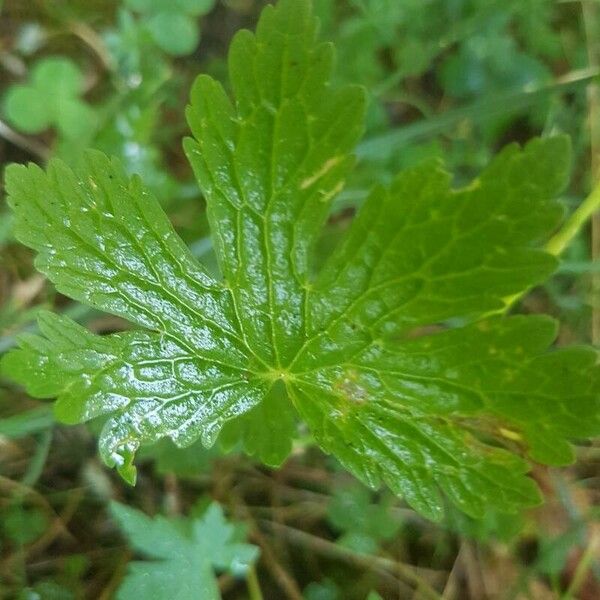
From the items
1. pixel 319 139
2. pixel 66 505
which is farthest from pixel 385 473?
pixel 66 505

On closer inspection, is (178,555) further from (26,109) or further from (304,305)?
(26,109)

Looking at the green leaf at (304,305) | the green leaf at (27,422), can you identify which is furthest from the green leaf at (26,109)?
the green leaf at (304,305)

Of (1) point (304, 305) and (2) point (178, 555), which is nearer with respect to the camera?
(1) point (304, 305)

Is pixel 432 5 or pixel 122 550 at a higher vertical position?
pixel 432 5

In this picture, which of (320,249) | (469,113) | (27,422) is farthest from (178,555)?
(469,113)

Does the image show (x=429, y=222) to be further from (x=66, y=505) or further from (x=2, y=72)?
(x=2, y=72)

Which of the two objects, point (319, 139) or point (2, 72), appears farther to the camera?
point (2, 72)

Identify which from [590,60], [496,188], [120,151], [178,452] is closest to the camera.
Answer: [496,188]
